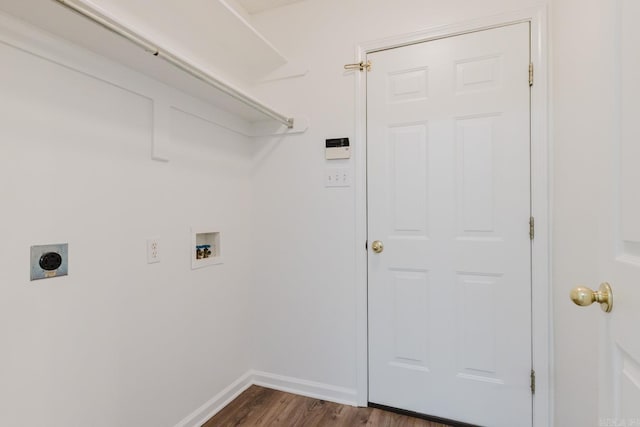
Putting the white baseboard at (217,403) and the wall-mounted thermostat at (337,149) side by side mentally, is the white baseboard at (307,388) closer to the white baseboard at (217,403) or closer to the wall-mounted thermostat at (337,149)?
the white baseboard at (217,403)

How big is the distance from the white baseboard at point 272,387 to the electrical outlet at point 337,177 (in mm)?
1321

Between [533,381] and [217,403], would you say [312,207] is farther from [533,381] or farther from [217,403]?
[533,381]

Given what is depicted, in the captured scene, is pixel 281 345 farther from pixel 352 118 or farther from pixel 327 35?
pixel 327 35

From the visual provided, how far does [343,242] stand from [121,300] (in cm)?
123

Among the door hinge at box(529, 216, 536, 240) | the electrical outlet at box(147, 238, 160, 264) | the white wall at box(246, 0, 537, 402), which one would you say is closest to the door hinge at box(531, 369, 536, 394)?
the door hinge at box(529, 216, 536, 240)

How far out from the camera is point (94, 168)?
4.24 feet

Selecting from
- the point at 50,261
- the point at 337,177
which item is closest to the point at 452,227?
the point at 337,177

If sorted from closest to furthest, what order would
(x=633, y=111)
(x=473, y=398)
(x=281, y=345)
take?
(x=633, y=111), (x=473, y=398), (x=281, y=345)

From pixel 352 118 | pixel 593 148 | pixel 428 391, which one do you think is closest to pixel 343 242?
pixel 352 118

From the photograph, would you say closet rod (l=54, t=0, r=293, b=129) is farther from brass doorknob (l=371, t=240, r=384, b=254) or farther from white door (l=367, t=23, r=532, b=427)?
brass doorknob (l=371, t=240, r=384, b=254)

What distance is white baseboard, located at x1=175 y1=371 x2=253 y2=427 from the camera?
68.2 inches

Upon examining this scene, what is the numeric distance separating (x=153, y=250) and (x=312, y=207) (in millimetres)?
983

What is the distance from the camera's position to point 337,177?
6.64 feet

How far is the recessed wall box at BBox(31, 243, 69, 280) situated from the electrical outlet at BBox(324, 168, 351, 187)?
138 cm
